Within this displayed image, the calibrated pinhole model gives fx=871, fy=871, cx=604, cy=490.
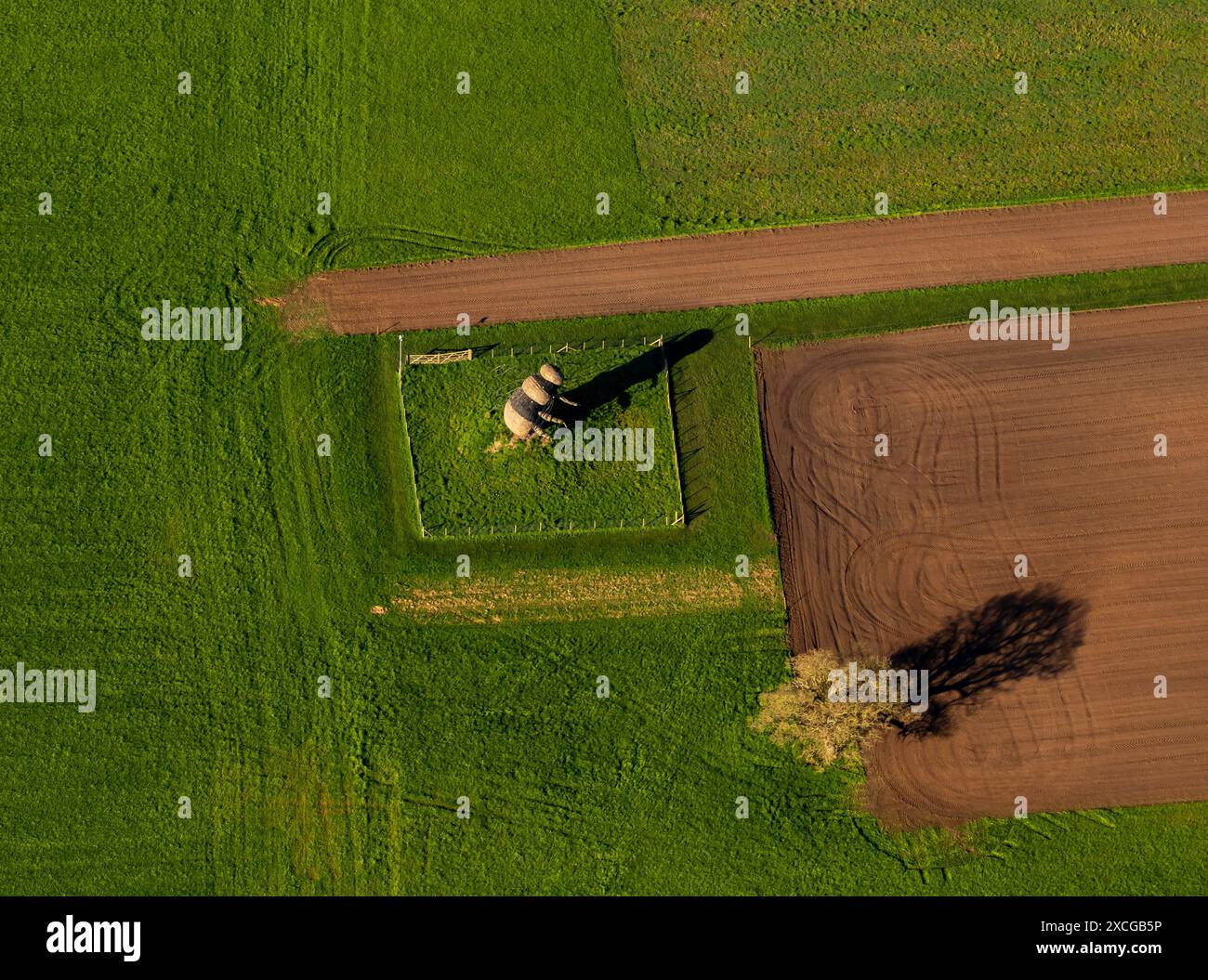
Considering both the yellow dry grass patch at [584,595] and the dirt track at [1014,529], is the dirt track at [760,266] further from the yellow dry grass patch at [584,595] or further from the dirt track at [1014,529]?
the yellow dry grass patch at [584,595]

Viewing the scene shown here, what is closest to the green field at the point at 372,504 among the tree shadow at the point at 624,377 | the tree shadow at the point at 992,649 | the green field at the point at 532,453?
the tree shadow at the point at 624,377

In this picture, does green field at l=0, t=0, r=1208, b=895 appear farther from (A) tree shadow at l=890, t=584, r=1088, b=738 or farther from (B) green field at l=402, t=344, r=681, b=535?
(A) tree shadow at l=890, t=584, r=1088, b=738

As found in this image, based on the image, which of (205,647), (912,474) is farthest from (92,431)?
(912,474)

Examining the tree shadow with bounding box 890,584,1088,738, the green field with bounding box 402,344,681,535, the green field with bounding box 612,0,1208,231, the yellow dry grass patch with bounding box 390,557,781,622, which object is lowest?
the tree shadow with bounding box 890,584,1088,738

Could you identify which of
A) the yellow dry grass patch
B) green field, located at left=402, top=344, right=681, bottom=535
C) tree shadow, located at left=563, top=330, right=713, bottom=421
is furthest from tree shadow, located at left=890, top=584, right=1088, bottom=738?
tree shadow, located at left=563, top=330, right=713, bottom=421

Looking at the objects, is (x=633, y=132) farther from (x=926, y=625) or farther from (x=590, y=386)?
(x=926, y=625)

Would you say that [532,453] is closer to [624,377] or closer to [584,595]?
[624,377]
